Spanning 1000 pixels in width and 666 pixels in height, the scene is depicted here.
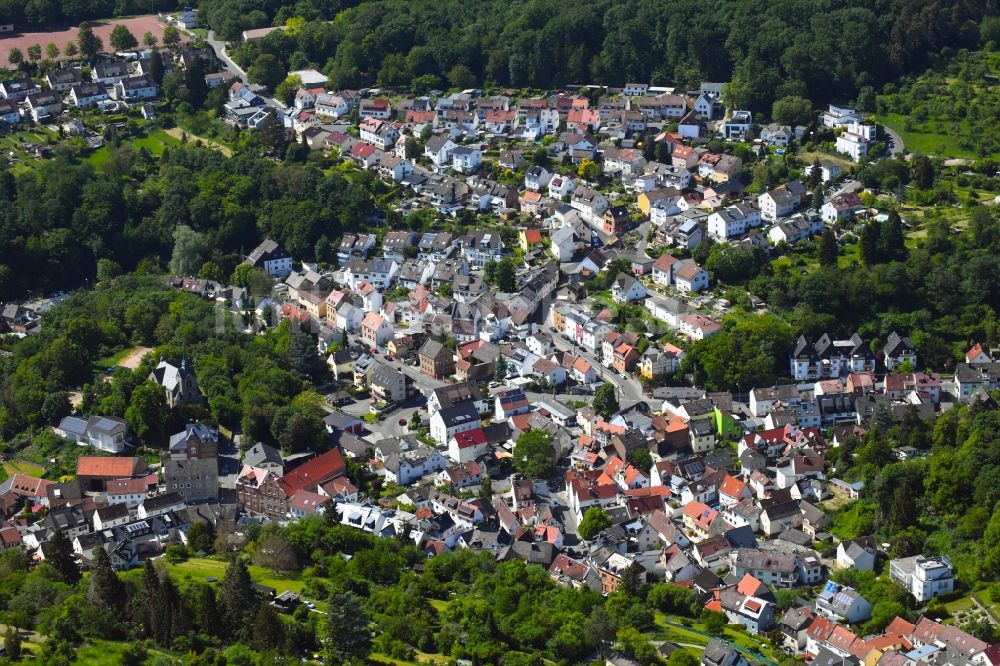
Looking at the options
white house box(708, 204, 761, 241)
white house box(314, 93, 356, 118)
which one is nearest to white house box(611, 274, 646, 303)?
white house box(708, 204, 761, 241)

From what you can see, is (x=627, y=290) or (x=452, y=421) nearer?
(x=452, y=421)

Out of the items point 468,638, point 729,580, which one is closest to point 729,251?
point 729,580

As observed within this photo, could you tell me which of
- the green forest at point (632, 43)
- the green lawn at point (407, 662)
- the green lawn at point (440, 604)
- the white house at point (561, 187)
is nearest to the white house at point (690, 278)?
the white house at point (561, 187)

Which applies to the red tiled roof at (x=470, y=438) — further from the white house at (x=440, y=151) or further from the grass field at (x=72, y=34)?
the grass field at (x=72, y=34)

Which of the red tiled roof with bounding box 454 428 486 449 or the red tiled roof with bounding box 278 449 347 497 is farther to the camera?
the red tiled roof with bounding box 454 428 486 449

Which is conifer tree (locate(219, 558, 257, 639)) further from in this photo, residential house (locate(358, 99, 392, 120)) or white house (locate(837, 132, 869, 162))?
residential house (locate(358, 99, 392, 120))

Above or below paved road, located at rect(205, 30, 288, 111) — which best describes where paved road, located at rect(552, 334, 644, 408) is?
below

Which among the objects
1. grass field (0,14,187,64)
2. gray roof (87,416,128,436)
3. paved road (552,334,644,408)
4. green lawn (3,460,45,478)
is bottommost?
→ green lawn (3,460,45,478)

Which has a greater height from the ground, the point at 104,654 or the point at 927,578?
the point at 104,654

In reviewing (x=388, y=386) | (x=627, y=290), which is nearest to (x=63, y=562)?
(x=388, y=386)

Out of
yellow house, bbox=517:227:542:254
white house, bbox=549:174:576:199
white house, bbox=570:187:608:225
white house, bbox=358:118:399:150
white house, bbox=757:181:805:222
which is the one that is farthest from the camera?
white house, bbox=358:118:399:150

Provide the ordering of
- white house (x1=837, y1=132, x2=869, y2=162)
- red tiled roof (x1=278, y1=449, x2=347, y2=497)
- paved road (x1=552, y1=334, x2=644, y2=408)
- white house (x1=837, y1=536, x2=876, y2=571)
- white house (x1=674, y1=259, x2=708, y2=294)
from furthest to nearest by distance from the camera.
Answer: white house (x1=837, y1=132, x2=869, y2=162) < white house (x1=674, y1=259, x2=708, y2=294) < paved road (x1=552, y1=334, x2=644, y2=408) < red tiled roof (x1=278, y1=449, x2=347, y2=497) < white house (x1=837, y1=536, x2=876, y2=571)

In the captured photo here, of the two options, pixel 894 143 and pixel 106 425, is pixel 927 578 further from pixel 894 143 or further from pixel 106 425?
pixel 894 143
